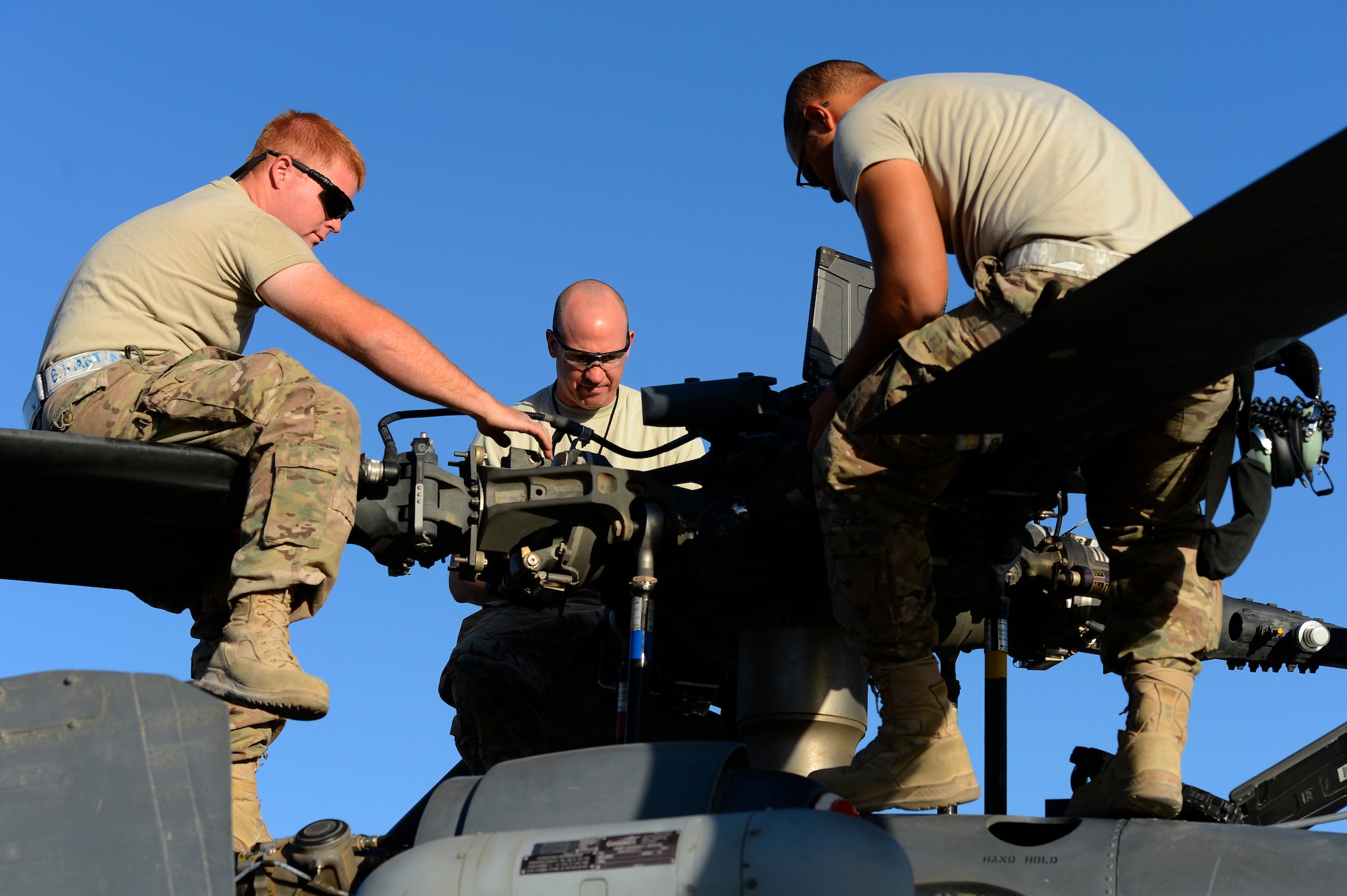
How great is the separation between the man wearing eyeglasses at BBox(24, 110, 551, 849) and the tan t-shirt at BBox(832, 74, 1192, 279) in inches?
75.3

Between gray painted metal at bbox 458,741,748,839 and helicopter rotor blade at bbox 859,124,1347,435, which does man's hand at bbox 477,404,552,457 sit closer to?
gray painted metal at bbox 458,741,748,839

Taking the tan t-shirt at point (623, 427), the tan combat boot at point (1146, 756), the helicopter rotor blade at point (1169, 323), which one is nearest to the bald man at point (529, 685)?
the tan t-shirt at point (623, 427)

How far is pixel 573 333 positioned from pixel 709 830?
5.30 m

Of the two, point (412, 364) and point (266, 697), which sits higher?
point (412, 364)

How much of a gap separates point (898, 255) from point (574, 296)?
14.0ft

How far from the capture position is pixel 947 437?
509 centimetres

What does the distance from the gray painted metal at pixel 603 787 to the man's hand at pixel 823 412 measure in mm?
1257

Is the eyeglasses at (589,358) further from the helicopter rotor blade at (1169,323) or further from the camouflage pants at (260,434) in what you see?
the helicopter rotor blade at (1169,323)

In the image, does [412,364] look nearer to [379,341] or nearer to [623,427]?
[379,341]

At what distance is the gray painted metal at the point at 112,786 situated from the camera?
4.34m

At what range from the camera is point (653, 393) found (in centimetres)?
626

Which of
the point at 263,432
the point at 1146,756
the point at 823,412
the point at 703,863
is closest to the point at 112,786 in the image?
the point at 263,432

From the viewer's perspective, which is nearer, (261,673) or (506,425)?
(261,673)

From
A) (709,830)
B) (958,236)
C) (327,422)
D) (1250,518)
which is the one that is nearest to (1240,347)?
(1250,518)
